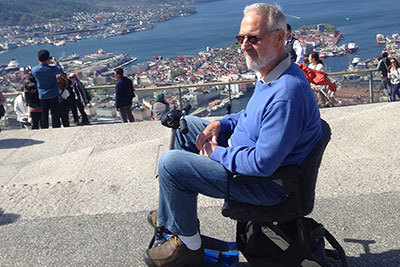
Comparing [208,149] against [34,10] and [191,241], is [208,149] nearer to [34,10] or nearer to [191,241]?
[191,241]

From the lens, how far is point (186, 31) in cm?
6412

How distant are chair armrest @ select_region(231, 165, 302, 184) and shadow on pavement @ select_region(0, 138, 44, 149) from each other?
15.5 feet

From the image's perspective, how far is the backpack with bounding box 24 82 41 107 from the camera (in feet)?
25.6

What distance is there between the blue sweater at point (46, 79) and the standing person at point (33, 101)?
271 millimetres

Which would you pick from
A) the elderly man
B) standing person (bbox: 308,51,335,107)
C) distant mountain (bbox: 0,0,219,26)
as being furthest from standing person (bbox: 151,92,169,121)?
distant mountain (bbox: 0,0,219,26)

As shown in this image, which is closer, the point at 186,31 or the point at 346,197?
the point at 346,197

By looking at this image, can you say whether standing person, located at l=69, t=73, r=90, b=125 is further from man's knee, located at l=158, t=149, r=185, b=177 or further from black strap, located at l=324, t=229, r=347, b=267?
black strap, located at l=324, t=229, r=347, b=267

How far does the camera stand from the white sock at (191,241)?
2.55 metres

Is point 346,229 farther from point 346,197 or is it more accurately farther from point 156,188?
point 156,188

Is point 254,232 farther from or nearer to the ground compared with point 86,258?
farther from the ground

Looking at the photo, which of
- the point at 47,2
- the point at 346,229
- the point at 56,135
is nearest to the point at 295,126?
the point at 346,229

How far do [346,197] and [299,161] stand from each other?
1459mm

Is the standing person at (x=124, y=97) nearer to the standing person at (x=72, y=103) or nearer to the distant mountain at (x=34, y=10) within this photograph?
the standing person at (x=72, y=103)

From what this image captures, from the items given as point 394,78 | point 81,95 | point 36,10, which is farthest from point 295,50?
point 36,10
